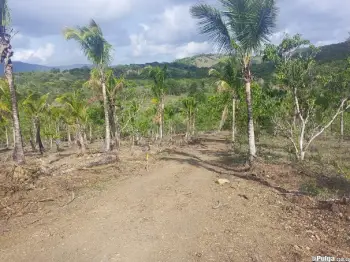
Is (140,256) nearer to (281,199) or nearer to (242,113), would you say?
(281,199)

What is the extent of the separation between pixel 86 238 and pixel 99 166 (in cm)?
853

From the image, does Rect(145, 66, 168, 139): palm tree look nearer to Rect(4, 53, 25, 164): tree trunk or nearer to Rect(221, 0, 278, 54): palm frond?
Rect(4, 53, 25, 164): tree trunk

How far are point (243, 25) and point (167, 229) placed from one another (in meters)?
9.62

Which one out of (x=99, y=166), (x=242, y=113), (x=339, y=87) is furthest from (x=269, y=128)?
(x=99, y=166)

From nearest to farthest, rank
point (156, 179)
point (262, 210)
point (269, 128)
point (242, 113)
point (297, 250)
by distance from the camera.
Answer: point (297, 250)
point (262, 210)
point (156, 179)
point (242, 113)
point (269, 128)

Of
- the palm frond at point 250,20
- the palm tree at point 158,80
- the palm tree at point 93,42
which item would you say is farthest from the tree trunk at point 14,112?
the palm tree at point 158,80

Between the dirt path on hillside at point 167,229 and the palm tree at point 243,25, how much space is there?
5.06 m

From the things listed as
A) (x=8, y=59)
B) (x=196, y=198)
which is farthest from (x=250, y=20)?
(x=8, y=59)

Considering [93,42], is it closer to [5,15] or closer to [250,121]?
[5,15]

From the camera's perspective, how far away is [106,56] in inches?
851

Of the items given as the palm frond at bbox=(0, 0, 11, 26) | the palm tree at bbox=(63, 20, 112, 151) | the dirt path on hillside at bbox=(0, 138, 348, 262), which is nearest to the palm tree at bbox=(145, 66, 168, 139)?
the palm tree at bbox=(63, 20, 112, 151)

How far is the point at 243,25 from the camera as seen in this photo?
14.5 meters

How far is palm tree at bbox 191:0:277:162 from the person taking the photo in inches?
562

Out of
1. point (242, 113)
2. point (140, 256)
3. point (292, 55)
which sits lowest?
point (140, 256)
